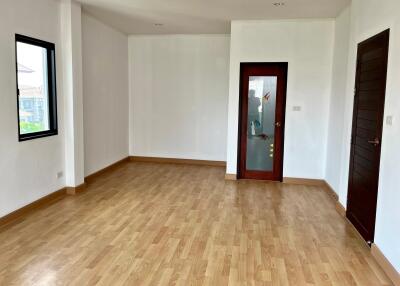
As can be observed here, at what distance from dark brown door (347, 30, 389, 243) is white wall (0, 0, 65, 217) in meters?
3.94

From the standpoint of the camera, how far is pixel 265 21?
5.87 m

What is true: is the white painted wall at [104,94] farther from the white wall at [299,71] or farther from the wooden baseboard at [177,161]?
the white wall at [299,71]

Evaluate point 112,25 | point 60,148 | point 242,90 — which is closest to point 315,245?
point 242,90

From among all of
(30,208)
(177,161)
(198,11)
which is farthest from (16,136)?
(177,161)

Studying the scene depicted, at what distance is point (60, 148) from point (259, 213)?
297 centimetres

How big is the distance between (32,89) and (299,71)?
13.7 ft

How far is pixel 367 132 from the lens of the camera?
12.0ft

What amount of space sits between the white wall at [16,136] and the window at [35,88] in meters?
0.11

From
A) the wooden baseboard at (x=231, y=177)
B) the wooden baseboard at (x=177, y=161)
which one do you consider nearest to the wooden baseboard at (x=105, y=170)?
the wooden baseboard at (x=177, y=161)

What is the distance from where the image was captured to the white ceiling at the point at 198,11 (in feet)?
15.8

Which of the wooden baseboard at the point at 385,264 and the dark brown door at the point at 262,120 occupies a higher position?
the dark brown door at the point at 262,120

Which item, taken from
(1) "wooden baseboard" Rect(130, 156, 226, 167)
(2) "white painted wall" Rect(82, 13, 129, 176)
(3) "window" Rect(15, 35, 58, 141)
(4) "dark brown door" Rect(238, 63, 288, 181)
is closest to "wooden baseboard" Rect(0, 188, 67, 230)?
(3) "window" Rect(15, 35, 58, 141)

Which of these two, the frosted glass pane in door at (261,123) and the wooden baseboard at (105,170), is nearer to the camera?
the wooden baseboard at (105,170)

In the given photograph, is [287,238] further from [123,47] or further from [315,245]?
[123,47]
